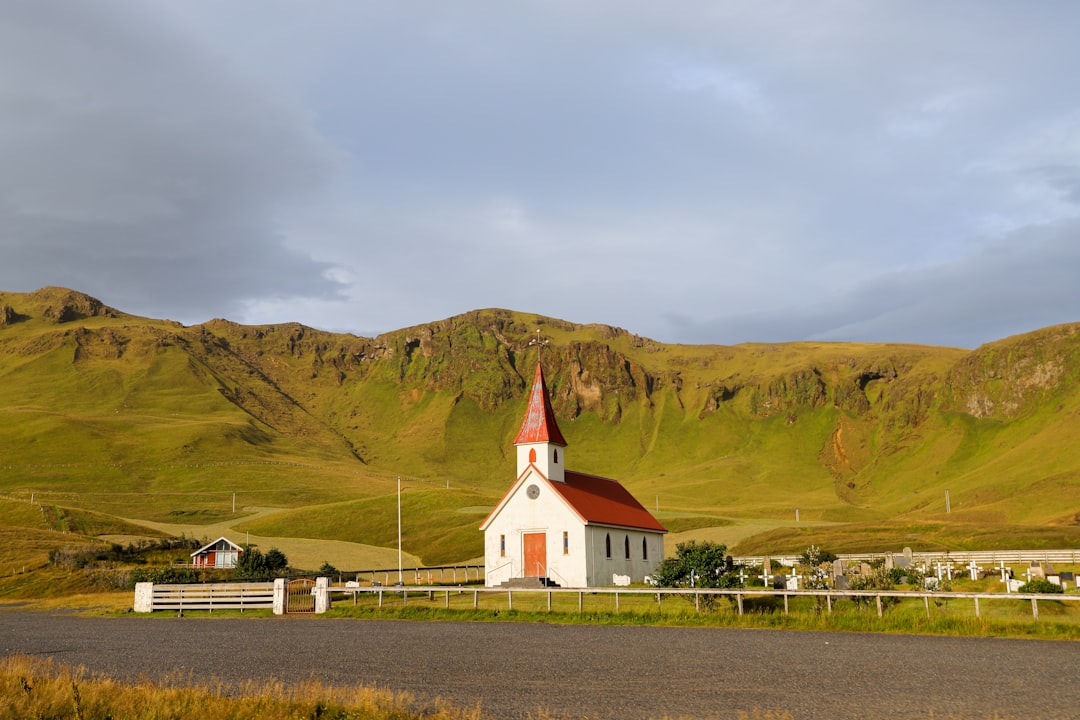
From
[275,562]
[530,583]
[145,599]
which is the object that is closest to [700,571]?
[530,583]

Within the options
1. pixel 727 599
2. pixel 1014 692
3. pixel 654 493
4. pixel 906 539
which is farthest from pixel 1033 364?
pixel 1014 692

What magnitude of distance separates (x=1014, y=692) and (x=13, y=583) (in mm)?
55860

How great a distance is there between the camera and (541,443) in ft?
174

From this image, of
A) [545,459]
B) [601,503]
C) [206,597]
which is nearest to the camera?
[206,597]

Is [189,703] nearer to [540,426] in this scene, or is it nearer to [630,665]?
[630,665]

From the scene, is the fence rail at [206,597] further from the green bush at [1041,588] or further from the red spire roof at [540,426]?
the green bush at [1041,588]

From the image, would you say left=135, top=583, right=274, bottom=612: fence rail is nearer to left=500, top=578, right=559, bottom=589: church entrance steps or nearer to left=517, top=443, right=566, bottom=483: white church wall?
left=500, top=578, right=559, bottom=589: church entrance steps

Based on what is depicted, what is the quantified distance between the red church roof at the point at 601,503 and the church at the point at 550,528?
9 cm

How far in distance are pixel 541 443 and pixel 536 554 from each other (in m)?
6.57

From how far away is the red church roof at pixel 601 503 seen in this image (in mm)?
50750

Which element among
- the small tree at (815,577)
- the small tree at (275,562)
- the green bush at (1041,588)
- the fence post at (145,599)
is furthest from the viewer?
the small tree at (275,562)

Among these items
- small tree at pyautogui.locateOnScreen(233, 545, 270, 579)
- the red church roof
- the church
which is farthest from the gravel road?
small tree at pyautogui.locateOnScreen(233, 545, 270, 579)

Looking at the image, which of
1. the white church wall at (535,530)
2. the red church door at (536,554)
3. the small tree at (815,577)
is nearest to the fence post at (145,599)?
the white church wall at (535,530)

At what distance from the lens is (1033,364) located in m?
196
